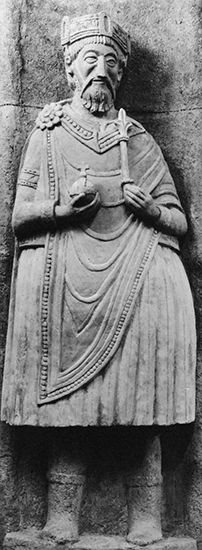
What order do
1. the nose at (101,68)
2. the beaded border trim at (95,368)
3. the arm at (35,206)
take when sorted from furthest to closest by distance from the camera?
the nose at (101,68) < the arm at (35,206) < the beaded border trim at (95,368)

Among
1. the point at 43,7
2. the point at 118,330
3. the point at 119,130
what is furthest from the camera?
the point at 43,7

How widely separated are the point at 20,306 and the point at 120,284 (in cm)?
47

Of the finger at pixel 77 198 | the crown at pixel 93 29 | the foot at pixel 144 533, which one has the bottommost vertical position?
the foot at pixel 144 533

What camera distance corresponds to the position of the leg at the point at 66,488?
4332 mm

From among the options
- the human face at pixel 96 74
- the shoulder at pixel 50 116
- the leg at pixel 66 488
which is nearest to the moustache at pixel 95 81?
the human face at pixel 96 74

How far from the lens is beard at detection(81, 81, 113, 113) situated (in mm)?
4488

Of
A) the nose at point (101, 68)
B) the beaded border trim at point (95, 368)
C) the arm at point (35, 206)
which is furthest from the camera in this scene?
the nose at point (101, 68)

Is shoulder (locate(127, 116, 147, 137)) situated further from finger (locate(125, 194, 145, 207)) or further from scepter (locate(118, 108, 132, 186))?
finger (locate(125, 194, 145, 207))

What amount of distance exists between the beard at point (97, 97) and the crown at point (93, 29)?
0.23 meters

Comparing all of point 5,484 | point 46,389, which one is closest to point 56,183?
point 46,389

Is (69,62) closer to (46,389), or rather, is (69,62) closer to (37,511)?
(46,389)

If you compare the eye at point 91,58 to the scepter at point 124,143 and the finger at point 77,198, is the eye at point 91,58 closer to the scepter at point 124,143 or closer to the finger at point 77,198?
the scepter at point 124,143

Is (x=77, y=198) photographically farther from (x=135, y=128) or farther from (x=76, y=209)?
(x=135, y=128)

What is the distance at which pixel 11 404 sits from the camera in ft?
14.1
